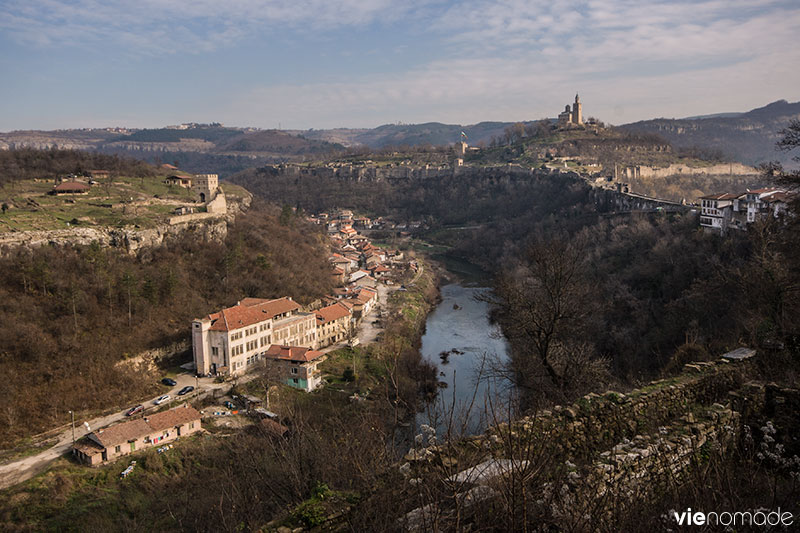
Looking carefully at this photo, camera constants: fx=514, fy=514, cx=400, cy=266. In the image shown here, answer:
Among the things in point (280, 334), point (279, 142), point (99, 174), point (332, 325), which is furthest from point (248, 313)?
point (279, 142)

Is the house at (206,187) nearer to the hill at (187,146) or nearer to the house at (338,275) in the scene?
the house at (338,275)

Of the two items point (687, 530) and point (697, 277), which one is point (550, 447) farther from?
point (697, 277)

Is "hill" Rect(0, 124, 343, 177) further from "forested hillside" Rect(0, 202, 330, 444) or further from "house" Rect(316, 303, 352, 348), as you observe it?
→ "house" Rect(316, 303, 352, 348)

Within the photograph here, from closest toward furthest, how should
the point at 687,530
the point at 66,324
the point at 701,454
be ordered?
the point at 687,530 → the point at 701,454 → the point at 66,324

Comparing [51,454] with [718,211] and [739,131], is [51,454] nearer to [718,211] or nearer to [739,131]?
[718,211]

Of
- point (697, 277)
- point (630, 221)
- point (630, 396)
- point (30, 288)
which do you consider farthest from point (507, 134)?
point (630, 396)

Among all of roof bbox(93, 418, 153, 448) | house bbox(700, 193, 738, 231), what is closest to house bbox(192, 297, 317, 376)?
roof bbox(93, 418, 153, 448)
